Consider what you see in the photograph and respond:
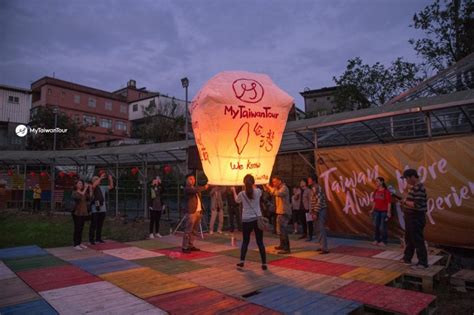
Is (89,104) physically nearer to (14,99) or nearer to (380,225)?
(14,99)

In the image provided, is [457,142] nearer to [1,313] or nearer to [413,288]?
[413,288]

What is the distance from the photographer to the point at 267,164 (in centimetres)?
582

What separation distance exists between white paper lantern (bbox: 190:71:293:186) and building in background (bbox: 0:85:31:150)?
37066 millimetres

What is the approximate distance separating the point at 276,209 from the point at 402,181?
3.58m

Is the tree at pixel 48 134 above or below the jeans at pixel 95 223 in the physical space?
above

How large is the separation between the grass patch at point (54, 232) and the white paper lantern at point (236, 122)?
22.2 ft

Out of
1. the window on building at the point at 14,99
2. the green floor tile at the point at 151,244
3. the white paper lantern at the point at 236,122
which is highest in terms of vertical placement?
the window on building at the point at 14,99

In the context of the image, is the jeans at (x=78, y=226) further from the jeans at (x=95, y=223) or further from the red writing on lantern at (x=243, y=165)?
the red writing on lantern at (x=243, y=165)

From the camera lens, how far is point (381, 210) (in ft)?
28.3

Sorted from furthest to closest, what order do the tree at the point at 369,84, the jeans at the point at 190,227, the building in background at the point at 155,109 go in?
the building in background at the point at 155,109 < the tree at the point at 369,84 < the jeans at the point at 190,227

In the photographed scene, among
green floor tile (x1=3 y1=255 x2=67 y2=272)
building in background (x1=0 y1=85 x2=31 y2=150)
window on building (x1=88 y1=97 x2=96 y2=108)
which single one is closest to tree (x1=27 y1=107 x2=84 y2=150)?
building in background (x1=0 y1=85 x2=31 y2=150)

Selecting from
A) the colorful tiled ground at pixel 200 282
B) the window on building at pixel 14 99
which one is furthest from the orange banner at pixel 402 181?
the window on building at pixel 14 99

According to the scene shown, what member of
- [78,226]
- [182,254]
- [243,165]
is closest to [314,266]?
[243,165]

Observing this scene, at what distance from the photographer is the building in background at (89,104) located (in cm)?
4153
